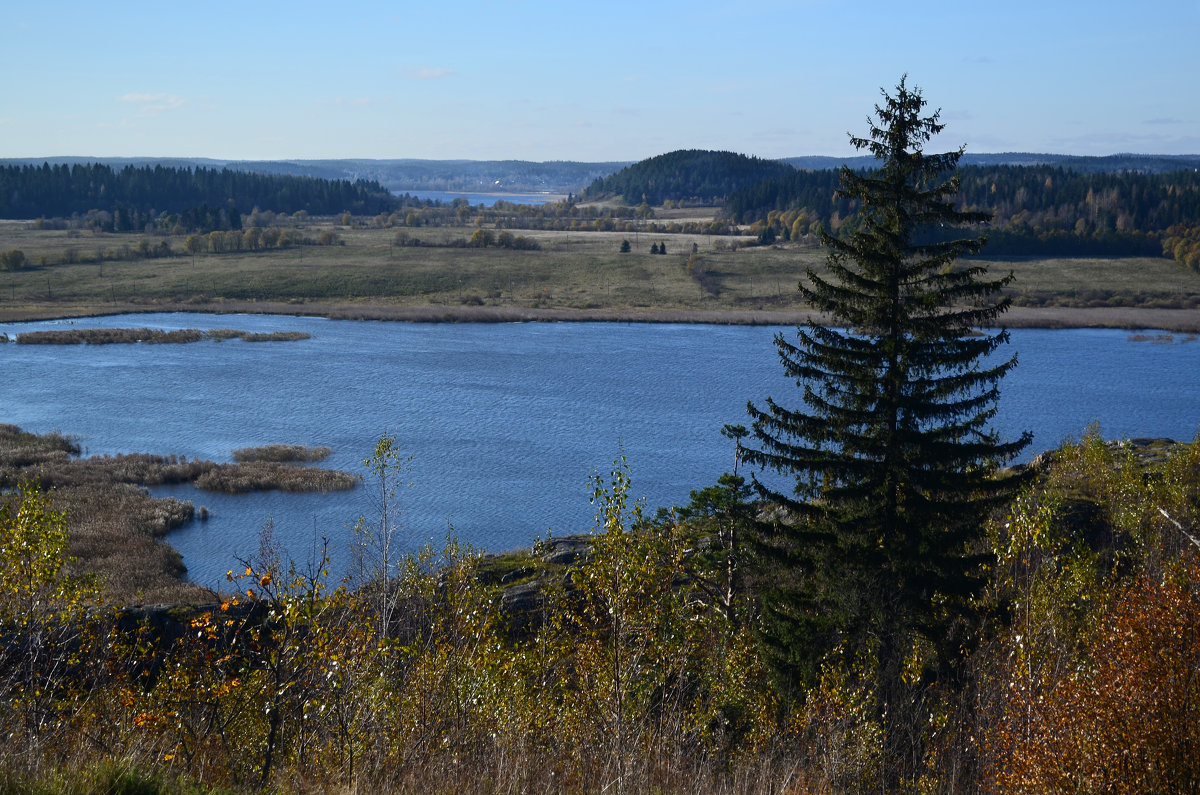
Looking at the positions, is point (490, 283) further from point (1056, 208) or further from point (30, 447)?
point (1056, 208)

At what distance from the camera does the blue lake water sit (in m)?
33.8

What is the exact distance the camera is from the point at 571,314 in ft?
262

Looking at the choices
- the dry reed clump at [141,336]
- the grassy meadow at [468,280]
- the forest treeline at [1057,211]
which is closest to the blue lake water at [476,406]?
the dry reed clump at [141,336]

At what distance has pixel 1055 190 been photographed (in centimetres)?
13062

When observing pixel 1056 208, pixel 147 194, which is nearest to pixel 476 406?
pixel 1056 208

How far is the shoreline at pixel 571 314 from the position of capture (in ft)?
244

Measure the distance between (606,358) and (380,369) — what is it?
13660 millimetres

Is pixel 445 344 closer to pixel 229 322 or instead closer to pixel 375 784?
pixel 229 322

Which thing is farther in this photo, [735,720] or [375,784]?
[735,720]

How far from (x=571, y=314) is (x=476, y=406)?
3228 cm

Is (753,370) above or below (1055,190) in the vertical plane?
below

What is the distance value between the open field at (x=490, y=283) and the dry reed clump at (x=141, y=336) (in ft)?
32.2

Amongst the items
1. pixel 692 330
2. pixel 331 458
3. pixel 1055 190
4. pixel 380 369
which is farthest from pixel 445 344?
pixel 1055 190

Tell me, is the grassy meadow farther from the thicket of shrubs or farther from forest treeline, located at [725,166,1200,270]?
the thicket of shrubs
